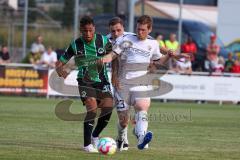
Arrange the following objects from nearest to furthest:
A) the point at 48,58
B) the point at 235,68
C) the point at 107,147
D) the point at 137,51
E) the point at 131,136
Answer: the point at 107,147
the point at 137,51
the point at 131,136
the point at 48,58
the point at 235,68

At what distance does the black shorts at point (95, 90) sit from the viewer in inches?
514

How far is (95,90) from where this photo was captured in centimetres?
1317

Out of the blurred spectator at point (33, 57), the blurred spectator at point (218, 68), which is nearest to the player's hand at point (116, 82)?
the blurred spectator at point (33, 57)

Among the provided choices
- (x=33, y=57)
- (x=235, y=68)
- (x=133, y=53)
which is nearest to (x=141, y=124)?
(x=133, y=53)

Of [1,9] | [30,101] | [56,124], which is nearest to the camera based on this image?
[56,124]

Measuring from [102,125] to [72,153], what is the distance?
4.15 ft

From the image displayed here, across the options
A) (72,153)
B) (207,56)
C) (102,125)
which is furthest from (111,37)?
(207,56)

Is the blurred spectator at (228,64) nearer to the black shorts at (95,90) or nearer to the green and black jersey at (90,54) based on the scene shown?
the black shorts at (95,90)

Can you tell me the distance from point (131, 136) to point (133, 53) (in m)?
3.46

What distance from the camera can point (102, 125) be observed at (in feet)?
43.6

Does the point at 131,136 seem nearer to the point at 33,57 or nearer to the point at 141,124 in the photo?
the point at 141,124

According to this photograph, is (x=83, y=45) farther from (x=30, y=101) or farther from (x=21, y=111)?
(x=30, y=101)

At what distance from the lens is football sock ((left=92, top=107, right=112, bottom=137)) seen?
43.6 feet

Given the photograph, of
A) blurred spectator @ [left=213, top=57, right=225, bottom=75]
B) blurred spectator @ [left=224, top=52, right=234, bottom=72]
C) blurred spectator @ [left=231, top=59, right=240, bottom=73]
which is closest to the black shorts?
blurred spectator @ [left=213, top=57, right=225, bottom=75]
